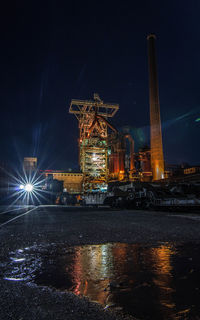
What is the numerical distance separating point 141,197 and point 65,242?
1165cm

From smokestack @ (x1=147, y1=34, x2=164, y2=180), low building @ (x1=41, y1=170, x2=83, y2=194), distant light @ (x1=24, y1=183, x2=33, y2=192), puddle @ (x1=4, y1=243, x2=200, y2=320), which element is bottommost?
puddle @ (x1=4, y1=243, x2=200, y2=320)

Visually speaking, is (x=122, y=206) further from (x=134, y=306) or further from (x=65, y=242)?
(x=134, y=306)

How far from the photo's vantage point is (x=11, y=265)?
2.36 m

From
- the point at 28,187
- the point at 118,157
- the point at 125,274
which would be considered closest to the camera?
the point at 125,274

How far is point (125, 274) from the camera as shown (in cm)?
202

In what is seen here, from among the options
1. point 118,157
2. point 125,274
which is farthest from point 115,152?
point 125,274

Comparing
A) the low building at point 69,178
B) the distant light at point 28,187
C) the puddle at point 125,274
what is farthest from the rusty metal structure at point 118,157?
the puddle at point 125,274

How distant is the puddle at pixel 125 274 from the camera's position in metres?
1.42

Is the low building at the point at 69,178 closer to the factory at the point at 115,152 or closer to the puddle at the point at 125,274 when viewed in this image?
the factory at the point at 115,152

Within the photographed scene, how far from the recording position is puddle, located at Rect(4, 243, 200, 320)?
4.66 ft

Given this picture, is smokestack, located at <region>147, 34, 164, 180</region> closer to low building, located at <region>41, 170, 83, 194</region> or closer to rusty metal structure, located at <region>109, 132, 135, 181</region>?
rusty metal structure, located at <region>109, 132, 135, 181</region>

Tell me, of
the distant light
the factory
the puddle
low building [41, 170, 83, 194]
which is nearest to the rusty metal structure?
the factory


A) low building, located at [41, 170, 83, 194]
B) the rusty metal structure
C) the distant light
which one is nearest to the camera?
the distant light

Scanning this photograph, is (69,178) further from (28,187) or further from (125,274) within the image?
(125,274)
